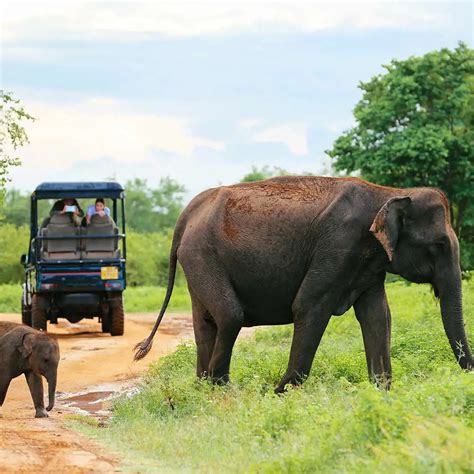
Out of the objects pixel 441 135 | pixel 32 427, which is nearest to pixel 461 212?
pixel 441 135

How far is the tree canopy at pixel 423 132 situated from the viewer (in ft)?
120

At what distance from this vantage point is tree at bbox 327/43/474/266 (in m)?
36.7

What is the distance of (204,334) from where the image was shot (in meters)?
13.1

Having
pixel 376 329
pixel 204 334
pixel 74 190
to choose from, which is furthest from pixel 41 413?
pixel 74 190

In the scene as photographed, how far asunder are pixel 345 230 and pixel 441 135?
2498 cm

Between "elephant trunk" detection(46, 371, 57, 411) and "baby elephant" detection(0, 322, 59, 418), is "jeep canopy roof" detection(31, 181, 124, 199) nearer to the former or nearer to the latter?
"baby elephant" detection(0, 322, 59, 418)

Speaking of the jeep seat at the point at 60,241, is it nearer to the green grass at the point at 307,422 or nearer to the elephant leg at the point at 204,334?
the green grass at the point at 307,422

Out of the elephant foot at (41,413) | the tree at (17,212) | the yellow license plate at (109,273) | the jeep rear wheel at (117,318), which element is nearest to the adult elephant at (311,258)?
the elephant foot at (41,413)

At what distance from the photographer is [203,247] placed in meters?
12.8

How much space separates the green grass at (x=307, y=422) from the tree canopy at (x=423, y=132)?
72.8 ft

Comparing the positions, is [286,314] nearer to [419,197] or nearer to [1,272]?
[419,197]

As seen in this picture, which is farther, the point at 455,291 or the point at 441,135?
the point at 441,135

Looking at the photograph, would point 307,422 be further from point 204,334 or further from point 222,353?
point 204,334

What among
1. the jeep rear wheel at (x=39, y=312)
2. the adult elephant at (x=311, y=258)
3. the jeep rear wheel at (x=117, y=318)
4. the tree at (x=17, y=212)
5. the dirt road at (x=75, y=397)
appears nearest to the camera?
the dirt road at (x=75, y=397)
